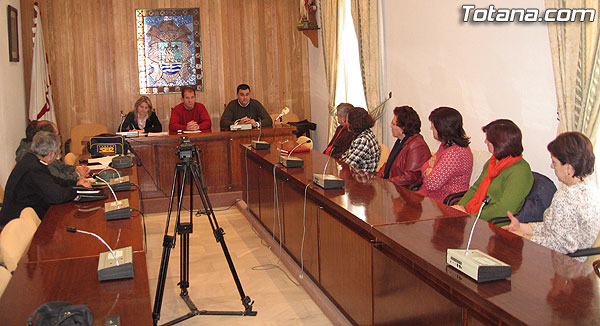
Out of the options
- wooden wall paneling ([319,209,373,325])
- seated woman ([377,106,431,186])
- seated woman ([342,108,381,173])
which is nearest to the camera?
wooden wall paneling ([319,209,373,325])

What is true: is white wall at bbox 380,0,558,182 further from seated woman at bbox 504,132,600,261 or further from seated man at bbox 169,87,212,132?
seated man at bbox 169,87,212,132

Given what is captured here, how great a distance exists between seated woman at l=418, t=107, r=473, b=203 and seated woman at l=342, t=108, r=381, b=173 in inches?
33.6

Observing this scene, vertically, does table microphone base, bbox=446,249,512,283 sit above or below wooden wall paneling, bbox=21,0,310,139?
below

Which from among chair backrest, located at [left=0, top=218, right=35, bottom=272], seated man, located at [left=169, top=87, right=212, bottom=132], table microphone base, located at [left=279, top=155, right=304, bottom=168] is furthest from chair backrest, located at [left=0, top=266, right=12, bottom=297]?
seated man, located at [left=169, top=87, right=212, bottom=132]

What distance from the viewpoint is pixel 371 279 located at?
3.03 meters

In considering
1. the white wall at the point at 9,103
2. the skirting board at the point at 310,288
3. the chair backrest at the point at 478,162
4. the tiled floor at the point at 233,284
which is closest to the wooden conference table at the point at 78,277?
the tiled floor at the point at 233,284

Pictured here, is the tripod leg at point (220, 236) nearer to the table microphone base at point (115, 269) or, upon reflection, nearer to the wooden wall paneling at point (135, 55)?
the table microphone base at point (115, 269)

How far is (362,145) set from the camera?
5.17m

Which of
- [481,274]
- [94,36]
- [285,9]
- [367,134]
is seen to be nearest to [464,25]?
[367,134]

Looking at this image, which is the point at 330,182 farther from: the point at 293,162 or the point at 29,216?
the point at 29,216

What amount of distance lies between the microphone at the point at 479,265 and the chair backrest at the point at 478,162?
232cm

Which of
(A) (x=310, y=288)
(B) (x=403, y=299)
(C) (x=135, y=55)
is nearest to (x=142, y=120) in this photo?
(C) (x=135, y=55)

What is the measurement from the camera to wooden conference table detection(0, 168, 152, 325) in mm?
2203

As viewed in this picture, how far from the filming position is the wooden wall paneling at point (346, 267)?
123 inches
